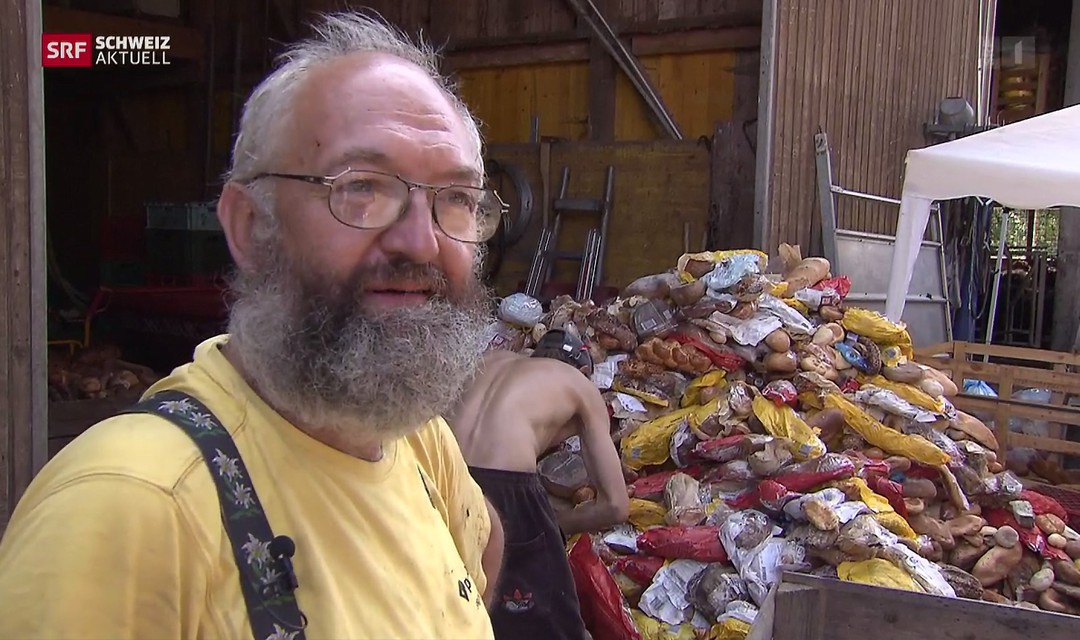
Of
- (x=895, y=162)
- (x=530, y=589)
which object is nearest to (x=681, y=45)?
(x=895, y=162)

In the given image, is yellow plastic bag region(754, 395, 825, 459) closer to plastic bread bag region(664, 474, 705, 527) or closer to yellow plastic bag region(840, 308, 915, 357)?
plastic bread bag region(664, 474, 705, 527)

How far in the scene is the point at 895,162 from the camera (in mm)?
10195

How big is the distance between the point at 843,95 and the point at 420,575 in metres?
8.52

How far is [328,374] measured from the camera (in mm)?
1374

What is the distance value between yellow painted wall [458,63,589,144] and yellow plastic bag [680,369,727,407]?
4475 millimetres

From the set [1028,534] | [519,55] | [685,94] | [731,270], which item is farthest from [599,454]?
[519,55]

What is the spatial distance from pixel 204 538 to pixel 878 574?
12.4ft

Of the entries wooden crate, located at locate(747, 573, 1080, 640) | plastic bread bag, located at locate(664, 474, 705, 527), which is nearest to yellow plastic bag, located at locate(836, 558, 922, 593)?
plastic bread bag, located at locate(664, 474, 705, 527)

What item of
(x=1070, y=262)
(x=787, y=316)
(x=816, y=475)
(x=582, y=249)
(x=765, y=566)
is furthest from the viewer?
(x=1070, y=262)

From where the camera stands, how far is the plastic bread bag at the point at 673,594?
448 cm

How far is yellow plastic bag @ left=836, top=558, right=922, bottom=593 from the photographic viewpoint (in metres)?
4.19

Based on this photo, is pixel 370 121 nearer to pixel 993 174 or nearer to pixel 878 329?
pixel 878 329

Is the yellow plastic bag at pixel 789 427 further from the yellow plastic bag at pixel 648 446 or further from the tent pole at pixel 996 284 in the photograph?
the tent pole at pixel 996 284

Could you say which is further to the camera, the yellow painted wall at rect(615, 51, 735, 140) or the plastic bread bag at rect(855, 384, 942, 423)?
the yellow painted wall at rect(615, 51, 735, 140)
